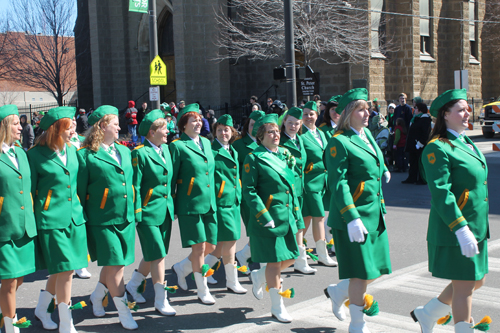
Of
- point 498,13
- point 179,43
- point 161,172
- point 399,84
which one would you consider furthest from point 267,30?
point 161,172

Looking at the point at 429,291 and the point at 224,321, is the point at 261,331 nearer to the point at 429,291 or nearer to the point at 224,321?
the point at 224,321

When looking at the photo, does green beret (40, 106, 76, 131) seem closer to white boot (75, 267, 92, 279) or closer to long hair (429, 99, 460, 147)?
white boot (75, 267, 92, 279)

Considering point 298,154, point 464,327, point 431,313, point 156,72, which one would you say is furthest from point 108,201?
point 156,72

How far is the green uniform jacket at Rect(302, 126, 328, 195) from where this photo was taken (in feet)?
22.8

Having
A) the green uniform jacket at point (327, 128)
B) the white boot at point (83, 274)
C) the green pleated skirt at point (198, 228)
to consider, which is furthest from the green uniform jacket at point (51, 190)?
the green uniform jacket at point (327, 128)

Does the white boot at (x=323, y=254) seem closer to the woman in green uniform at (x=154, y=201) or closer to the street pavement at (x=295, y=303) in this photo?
the street pavement at (x=295, y=303)

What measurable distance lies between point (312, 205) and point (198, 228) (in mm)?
1740


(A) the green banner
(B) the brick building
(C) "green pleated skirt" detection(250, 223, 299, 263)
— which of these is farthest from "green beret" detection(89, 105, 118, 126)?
(B) the brick building

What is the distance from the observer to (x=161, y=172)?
18.0ft

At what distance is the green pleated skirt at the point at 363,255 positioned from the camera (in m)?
4.38

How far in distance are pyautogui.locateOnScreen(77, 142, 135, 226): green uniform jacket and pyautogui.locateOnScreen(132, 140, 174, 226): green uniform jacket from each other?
0.96ft

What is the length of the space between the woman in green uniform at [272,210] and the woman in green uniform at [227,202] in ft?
2.67

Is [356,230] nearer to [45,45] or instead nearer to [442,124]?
[442,124]

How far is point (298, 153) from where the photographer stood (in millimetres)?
6781
